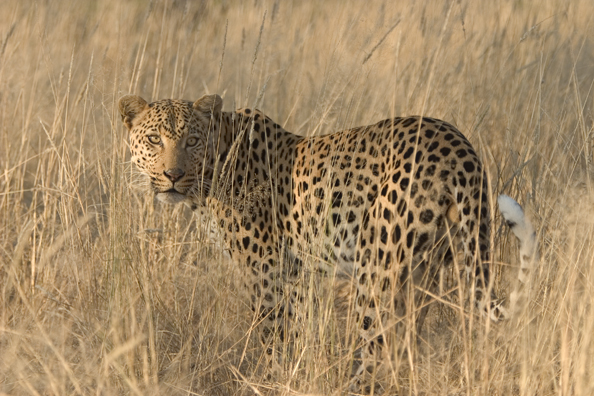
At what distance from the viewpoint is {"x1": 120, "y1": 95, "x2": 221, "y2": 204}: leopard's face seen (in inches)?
170

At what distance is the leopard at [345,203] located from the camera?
3646 mm

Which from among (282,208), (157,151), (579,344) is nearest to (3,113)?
(157,151)

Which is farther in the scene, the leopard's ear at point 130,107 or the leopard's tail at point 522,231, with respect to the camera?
the leopard's ear at point 130,107

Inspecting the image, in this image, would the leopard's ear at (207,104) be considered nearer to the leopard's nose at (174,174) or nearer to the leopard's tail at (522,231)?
the leopard's nose at (174,174)

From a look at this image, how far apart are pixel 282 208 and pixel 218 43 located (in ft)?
16.1

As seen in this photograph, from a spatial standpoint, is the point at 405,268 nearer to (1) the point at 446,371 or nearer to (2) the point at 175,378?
(1) the point at 446,371

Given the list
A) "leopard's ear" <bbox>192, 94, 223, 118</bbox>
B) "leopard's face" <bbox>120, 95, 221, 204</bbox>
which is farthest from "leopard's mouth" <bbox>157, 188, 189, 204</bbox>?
"leopard's ear" <bbox>192, 94, 223, 118</bbox>

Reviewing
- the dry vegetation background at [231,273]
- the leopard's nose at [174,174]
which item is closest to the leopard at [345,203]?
the leopard's nose at [174,174]

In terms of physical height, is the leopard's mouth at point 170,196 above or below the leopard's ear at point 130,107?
below

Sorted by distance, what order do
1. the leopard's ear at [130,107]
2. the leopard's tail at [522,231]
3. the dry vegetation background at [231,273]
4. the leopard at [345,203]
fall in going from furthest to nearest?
the leopard's ear at [130,107], the leopard at [345,203], the dry vegetation background at [231,273], the leopard's tail at [522,231]

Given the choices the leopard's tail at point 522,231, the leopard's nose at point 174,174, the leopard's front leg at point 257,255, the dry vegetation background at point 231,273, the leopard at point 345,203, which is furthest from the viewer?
the leopard's front leg at point 257,255

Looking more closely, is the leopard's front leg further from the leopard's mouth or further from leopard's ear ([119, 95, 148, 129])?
leopard's ear ([119, 95, 148, 129])

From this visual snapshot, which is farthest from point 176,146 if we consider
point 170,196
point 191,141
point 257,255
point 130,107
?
point 257,255

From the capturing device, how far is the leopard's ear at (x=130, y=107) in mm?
4569
